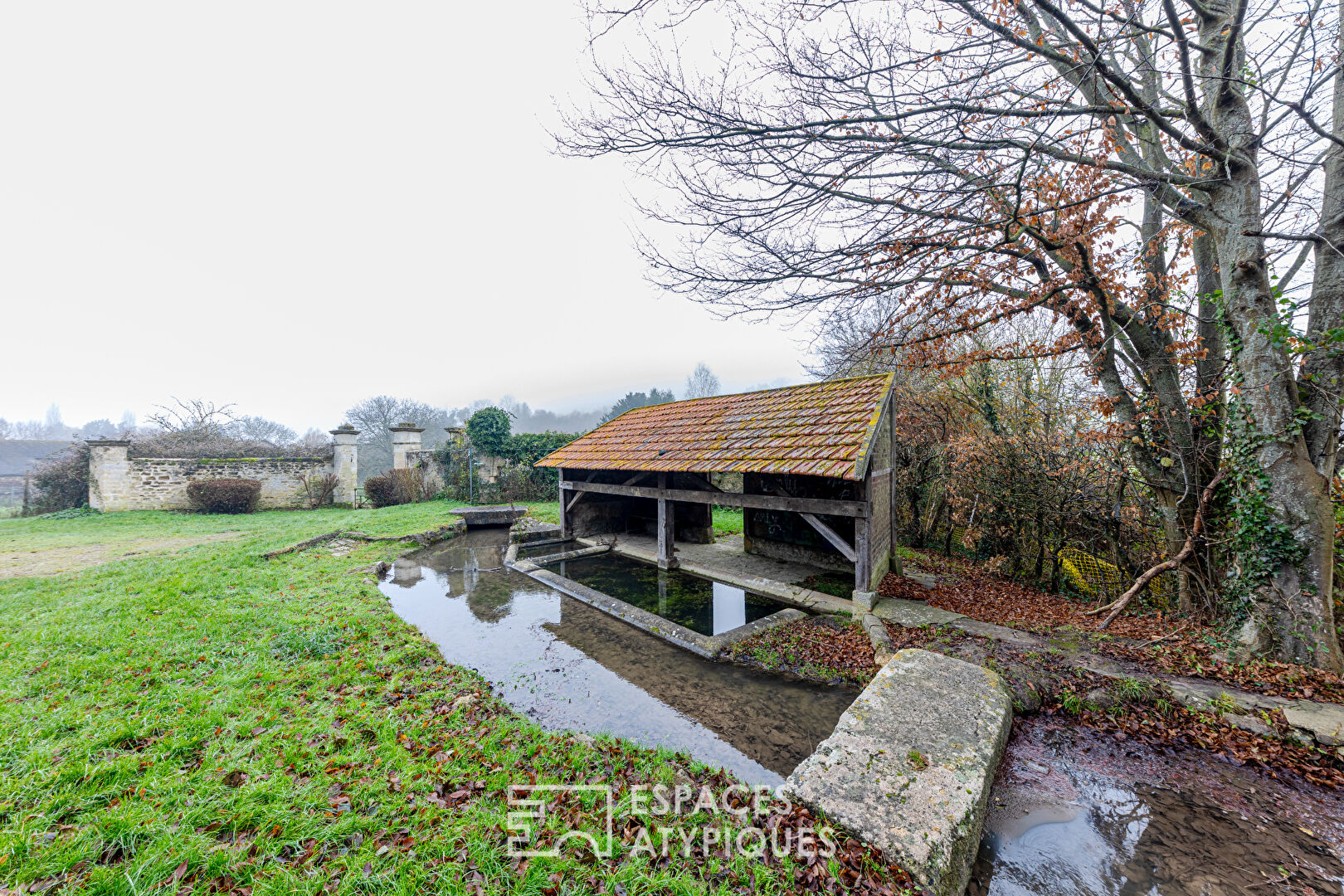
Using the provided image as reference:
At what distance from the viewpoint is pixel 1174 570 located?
4.97 meters

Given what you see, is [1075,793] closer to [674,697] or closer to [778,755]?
[778,755]

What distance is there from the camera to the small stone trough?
12.8 metres

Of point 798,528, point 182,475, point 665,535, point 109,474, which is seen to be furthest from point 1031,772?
point 109,474

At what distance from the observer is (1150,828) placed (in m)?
2.64

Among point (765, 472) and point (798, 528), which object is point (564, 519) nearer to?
point (798, 528)

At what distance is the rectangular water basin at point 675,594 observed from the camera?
5.90 meters

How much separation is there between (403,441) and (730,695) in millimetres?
16082

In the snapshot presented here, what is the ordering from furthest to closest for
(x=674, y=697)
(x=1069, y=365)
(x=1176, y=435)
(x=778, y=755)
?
(x=1069, y=365) < (x=1176, y=435) < (x=674, y=697) < (x=778, y=755)

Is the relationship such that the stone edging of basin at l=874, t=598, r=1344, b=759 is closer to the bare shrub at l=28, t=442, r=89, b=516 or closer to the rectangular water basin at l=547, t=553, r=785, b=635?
the rectangular water basin at l=547, t=553, r=785, b=635

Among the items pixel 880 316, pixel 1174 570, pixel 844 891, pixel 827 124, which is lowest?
pixel 844 891

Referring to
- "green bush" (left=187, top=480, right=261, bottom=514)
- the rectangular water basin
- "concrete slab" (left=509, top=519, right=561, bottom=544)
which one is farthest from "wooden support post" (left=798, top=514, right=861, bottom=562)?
"green bush" (left=187, top=480, right=261, bottom=514)

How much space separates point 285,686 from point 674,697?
319cm

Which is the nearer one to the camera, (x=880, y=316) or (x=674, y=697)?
(x=674, y=697)

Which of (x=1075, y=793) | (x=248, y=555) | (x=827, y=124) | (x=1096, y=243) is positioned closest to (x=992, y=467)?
(x=1096, y=243)
